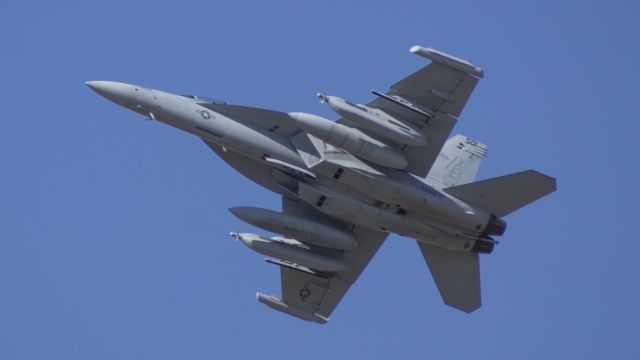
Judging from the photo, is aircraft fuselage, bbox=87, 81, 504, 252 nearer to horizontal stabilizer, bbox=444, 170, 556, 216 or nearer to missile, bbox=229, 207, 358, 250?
horizontal stabilizer, bbox=444, 170, 556, 216

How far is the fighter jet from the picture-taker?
2412cm

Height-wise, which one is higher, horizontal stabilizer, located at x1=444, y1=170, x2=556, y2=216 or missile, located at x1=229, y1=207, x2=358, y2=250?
horizontal stabilizer, located at x1=444, y1=170, x2=556, y2=216

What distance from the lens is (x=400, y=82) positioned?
24.5 meters

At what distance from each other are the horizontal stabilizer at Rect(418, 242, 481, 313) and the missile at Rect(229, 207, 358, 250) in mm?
1979

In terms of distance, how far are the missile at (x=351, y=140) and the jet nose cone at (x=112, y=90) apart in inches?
139

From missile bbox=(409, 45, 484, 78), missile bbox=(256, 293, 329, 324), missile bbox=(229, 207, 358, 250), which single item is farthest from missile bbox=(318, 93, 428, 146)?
missile bbox=(256, 293, 329, 324)

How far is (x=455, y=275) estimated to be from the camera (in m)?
27.3

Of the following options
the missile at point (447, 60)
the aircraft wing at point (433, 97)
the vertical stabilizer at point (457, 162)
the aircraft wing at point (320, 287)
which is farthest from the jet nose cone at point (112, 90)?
the vertical stabilizer at point (457, 162)

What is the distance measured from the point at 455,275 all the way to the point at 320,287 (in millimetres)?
3522

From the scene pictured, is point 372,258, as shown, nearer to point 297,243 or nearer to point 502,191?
point 297,243

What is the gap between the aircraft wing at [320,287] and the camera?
28.0m

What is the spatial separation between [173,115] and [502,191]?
24.9 ft

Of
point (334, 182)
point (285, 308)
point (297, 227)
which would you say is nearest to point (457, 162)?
point (334, 182)

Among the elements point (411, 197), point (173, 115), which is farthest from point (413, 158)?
point (173, 115)
